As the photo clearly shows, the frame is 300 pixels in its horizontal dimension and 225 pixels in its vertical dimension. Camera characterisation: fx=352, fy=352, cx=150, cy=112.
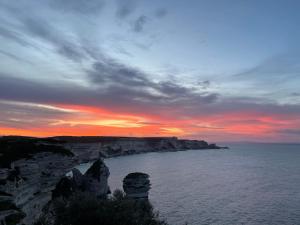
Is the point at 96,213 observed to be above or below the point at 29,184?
below

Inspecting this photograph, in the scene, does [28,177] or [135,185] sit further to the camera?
[135,185]

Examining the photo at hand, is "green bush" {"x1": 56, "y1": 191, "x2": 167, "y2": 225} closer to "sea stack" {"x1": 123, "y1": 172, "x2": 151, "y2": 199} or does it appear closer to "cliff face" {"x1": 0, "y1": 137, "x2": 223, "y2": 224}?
"cliff face" {"x1": 0, "y1": 137, "x2": 223, "y2": 224}

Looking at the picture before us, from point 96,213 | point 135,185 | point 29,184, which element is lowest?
point 96,213

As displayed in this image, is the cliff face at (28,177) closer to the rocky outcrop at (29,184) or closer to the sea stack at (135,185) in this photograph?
the rocky outcrop at (29,184)

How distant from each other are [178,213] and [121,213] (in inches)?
1452

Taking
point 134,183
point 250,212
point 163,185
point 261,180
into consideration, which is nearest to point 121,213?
point 134,183

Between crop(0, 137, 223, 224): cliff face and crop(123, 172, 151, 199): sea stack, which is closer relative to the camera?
crop(0, 137, 223, 224): cliff face

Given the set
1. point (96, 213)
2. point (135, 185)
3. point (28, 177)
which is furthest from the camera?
point (135, 185)

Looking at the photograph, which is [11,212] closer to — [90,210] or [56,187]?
[90,210]

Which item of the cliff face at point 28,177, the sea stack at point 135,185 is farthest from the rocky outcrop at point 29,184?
the sea stack at point 135,185

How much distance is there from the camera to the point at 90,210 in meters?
27.8

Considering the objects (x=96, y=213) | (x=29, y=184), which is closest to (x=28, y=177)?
(x=29, y=184)

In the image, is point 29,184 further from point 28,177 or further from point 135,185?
point 135,185

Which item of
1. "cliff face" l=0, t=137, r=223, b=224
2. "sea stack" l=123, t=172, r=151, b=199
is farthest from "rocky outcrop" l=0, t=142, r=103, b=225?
"sea stack" l=123, t=172, r=151, b=199
